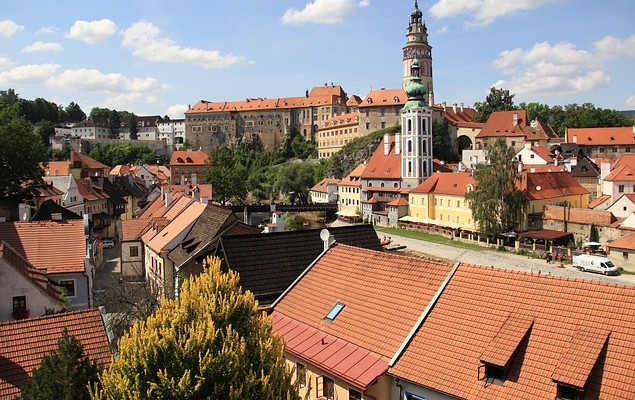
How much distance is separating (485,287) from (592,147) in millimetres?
74110

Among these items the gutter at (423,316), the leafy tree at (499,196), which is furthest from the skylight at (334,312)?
the leafy tree at (499,196)

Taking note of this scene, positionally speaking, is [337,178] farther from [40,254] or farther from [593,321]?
[593,321]

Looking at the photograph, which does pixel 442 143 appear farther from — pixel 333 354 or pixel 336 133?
pixel 333 354

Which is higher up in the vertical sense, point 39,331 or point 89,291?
point 39,331


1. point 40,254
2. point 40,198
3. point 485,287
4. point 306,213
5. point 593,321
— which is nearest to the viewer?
point 593,321

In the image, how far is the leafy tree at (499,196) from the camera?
48406 mm

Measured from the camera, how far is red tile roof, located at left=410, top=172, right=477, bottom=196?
5690 cm

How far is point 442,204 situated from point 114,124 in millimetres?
114161

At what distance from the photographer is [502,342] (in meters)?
11.1

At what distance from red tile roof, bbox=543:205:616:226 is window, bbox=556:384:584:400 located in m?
39.2

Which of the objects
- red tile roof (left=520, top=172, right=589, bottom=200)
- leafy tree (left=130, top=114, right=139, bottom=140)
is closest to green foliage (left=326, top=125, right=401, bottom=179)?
red tile roof (left=520, top=172, right=589, bottom=200)

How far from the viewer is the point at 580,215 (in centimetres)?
4650

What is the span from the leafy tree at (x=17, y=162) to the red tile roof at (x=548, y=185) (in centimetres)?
4254

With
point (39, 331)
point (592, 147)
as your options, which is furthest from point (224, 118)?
point (39, 331)
